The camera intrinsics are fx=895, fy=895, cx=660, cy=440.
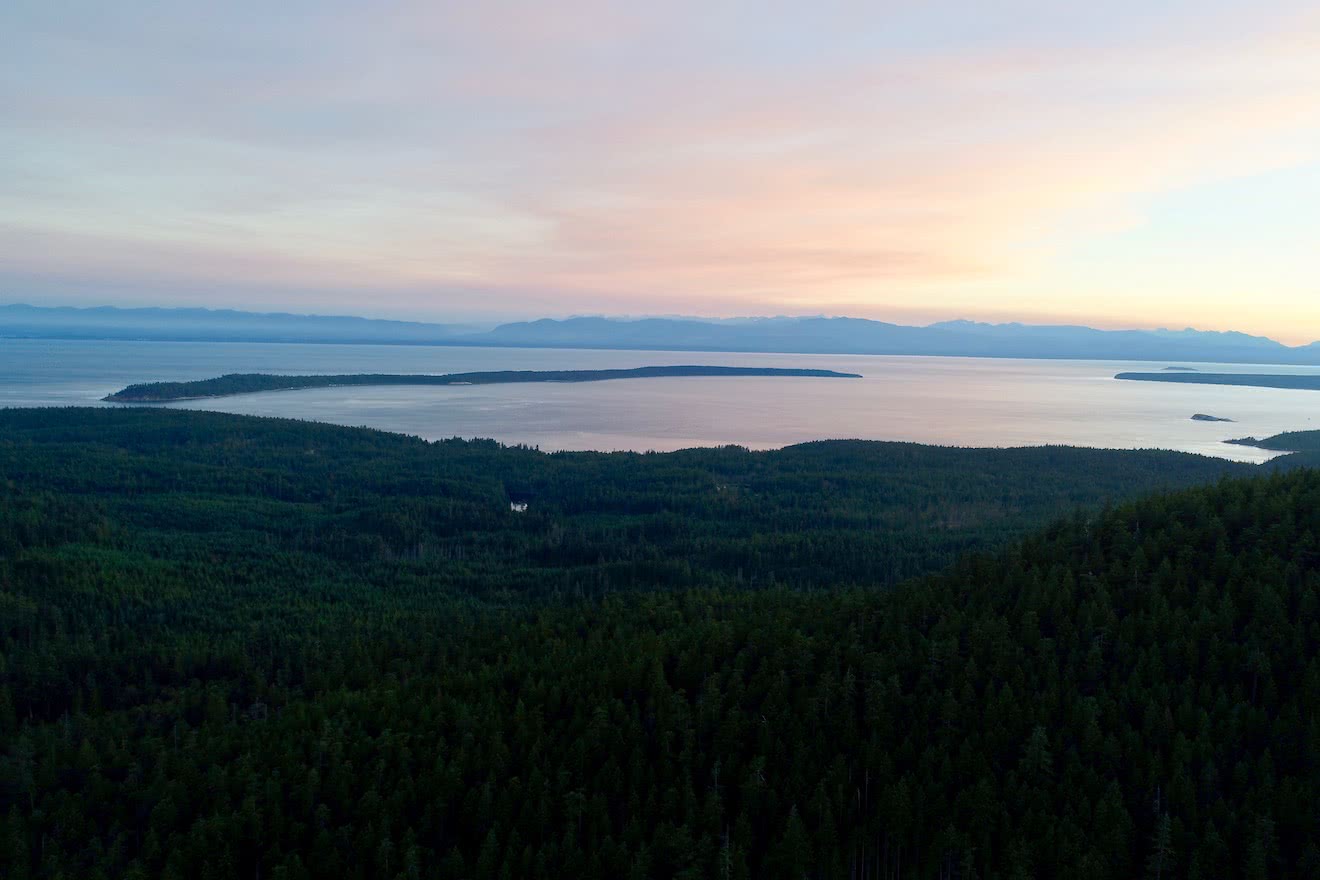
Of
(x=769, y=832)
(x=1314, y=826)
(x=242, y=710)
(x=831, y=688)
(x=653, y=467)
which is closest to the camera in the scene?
(x=1314, y=826)

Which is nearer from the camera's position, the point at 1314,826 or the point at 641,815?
the point at 1314,826

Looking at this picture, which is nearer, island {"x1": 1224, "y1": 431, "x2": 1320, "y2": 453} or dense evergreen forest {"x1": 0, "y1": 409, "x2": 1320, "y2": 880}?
dense evergreen forest {"x1": 0, "y1": 409, "x2": 1320, "y2": 880}

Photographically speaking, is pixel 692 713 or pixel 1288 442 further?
pixel 1288 442

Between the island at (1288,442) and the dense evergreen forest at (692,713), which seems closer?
the dense evergreen forest at (692,713)

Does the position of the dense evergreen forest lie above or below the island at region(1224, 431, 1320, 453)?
below

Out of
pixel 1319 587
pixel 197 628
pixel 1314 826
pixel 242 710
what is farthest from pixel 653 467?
pixel 1314 826

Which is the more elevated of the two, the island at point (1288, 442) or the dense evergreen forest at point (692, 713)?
the island at point (1288, 442)

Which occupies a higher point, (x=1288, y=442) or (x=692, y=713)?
(x=1288, y=442)

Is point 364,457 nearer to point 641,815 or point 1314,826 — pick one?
point 641,815
